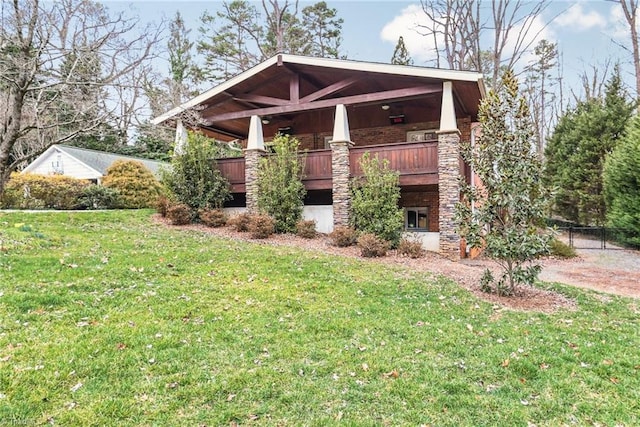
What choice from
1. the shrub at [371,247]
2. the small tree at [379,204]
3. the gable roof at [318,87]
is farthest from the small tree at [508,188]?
the gable roof at [318,87]

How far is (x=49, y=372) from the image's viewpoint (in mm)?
3568

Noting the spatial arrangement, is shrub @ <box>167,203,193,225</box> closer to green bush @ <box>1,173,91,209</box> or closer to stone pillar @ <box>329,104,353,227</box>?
stone pillar @ <box>329,104,353,227</box>

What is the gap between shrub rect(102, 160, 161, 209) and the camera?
16922mm

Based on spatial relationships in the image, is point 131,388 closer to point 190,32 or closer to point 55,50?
point 55,50

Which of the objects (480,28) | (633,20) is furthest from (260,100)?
(633,20)

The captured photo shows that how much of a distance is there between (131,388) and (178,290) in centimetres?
268

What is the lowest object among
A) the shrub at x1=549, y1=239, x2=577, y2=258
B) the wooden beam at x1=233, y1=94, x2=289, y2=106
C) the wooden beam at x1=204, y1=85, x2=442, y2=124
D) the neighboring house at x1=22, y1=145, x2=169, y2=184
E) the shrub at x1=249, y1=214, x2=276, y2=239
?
the shrub at x1=549, y1=239, x2=577, y2=258

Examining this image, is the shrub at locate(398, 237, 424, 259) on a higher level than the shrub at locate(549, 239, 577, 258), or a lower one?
higher

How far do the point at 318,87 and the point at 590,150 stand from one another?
13725 mm

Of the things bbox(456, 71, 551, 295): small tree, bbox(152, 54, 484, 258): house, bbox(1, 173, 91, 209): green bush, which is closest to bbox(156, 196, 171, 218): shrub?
bbox(152, 54, 484, 258): house

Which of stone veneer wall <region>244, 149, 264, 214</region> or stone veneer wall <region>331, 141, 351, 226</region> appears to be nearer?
stone veneer wall <region>331, 141, 351, 226</region>

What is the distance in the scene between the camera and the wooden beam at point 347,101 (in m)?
11.8

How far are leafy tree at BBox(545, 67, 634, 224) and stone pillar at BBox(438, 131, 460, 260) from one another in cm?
899

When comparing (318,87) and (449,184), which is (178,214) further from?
(449,184)
